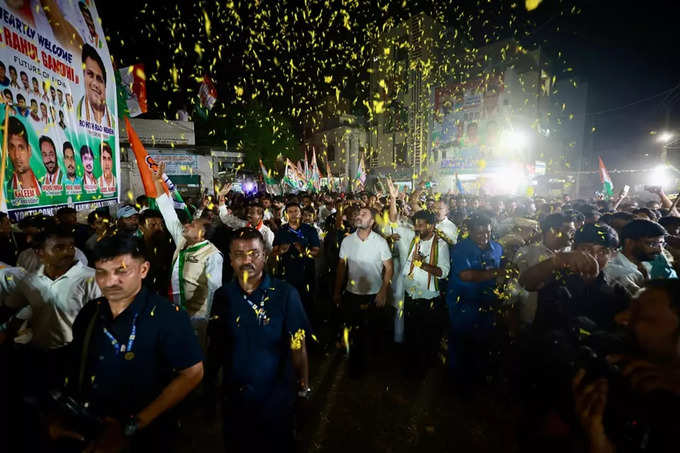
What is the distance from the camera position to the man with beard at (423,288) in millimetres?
4207

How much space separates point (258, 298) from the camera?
2.33 meters

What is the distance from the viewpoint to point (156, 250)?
487 cm

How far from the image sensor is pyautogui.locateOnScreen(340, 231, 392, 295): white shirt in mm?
4352

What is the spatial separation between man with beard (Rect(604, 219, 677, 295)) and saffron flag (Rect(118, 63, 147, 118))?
15268 millimetres

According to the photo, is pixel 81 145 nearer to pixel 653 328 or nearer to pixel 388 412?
pixel 388 412

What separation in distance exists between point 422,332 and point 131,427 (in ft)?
11.5

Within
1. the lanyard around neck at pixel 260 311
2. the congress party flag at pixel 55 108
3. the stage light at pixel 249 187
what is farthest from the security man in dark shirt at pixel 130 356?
the stage light at pixel 249 187

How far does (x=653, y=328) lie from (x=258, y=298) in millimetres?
2125

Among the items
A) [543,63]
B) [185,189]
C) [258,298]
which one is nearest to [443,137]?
[543,63]

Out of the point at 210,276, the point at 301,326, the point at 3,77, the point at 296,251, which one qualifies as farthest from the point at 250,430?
the point at 3,77

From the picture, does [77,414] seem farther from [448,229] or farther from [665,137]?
[665,137]

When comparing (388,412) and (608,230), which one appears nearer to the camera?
(608,230)

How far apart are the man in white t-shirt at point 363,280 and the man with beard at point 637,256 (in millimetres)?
2451

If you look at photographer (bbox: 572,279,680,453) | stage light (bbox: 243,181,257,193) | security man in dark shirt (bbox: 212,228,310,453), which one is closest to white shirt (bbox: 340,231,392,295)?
security man in dark shirt (bbox: 212,228,310,453)
